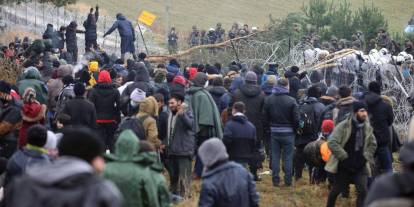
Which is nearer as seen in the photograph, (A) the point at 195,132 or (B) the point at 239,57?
(A) the point at 195,132

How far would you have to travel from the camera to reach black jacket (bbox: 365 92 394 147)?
13.4m

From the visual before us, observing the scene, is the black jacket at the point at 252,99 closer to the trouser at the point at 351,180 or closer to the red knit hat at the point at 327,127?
the red knit hat at the point at 327,127

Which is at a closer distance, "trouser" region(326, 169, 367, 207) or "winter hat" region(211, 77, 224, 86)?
"trouser" region(326, 169, 367, 207)

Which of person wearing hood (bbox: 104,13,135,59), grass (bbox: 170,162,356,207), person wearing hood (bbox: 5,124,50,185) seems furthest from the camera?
person wearing hood (bbox: 104,13,135,59)

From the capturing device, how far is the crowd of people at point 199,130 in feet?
28.8

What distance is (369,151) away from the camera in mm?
12289

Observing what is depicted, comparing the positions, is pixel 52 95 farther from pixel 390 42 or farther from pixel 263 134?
pixel 390 42

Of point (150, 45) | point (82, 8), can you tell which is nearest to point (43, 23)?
point (150, 45)

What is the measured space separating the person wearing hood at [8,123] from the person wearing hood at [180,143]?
2104 mm

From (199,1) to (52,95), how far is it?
183ft

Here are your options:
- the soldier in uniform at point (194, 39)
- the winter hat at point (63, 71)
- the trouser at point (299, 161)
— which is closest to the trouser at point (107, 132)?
the winter hat at point (63, 71)

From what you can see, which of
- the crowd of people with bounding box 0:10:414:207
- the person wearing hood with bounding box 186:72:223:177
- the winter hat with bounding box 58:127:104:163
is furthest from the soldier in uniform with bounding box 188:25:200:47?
the winter hat with bounding box 58:127:104:163

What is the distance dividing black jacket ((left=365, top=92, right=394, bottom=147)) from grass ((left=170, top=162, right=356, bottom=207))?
1.27 metres

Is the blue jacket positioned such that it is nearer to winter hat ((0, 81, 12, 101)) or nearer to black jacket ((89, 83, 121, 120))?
winter hat ((0, 81, 12, 101))
